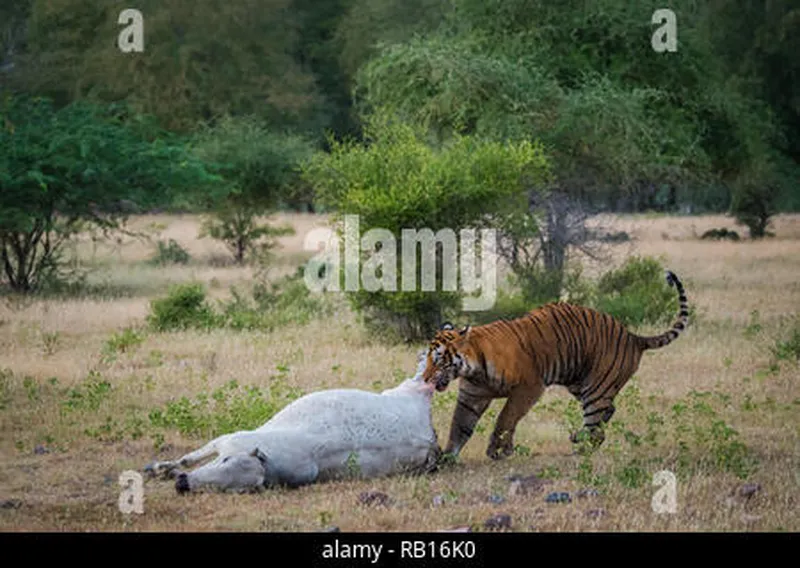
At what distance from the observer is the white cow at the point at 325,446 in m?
8.69

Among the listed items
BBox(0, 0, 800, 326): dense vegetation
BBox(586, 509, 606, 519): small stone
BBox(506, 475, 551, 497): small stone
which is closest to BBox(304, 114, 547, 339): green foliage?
BBox(0, 0, 800, 326): dense vegetation

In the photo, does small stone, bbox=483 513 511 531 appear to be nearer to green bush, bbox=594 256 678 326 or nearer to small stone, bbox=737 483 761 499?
small stone, bbox=737 483 761 499

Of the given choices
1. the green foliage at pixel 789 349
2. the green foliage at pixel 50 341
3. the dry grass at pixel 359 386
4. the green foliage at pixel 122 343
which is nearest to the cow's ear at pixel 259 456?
the dry grass at pixel 359 386

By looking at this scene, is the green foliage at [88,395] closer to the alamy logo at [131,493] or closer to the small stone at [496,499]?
the alamy logo at [131,493]

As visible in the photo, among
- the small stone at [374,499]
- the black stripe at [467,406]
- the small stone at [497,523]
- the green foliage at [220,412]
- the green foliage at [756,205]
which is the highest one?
the green foliage at [756,205]

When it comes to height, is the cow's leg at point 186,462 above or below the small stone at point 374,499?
above

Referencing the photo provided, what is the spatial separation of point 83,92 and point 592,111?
2902 cm

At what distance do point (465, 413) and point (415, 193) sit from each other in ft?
21.1

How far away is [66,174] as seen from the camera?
21.6 meters

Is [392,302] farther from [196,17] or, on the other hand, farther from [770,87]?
[196,17]

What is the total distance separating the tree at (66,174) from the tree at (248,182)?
16.3 ft

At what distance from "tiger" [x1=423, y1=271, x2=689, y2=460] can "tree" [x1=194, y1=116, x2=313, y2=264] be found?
18.7 m

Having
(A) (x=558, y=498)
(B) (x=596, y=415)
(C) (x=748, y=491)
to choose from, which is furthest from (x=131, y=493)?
(C) (x=748, y=491)

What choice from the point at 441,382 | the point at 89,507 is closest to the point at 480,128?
the point at 441,382
